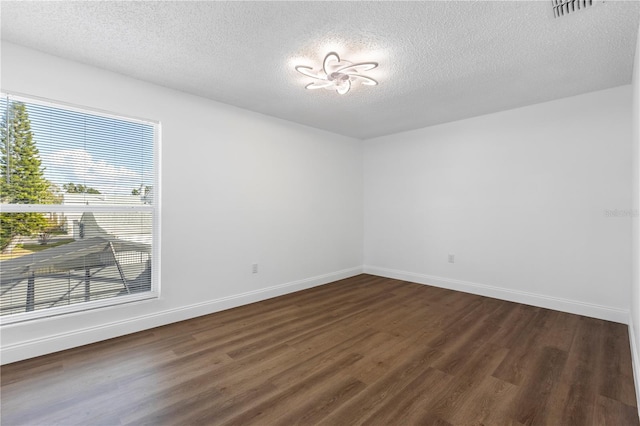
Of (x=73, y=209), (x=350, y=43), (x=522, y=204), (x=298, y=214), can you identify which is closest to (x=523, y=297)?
(x=522, y=204)

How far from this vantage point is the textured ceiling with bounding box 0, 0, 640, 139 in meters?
1.93

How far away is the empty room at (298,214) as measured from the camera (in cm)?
195

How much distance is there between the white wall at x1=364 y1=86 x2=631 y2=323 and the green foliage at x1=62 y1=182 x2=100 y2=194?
422 centimetres

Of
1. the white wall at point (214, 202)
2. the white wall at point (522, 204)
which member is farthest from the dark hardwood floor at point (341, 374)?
the white wall at point (522, 204)

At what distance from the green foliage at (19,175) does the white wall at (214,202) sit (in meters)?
0.30

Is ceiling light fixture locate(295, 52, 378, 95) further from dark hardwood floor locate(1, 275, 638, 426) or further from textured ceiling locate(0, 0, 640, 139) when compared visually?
dark hardwood floor locate(1, 275, 638, 426)

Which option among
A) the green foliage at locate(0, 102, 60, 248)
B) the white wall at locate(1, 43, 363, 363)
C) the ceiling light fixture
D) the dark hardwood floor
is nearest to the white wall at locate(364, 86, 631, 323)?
the dark hardwood floor

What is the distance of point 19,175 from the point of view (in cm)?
244

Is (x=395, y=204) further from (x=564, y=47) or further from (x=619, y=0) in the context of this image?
(x=619, y=0)

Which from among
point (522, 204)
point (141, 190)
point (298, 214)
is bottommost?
point (298, 214)

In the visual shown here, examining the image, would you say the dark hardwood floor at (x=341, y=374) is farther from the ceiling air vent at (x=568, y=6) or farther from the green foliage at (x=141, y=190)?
the ceiling air vent at (x=568, y=6)

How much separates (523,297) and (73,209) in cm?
512

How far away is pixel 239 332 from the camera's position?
2.94 m

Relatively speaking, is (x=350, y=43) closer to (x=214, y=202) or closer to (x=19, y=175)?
(x=214, y=202)
